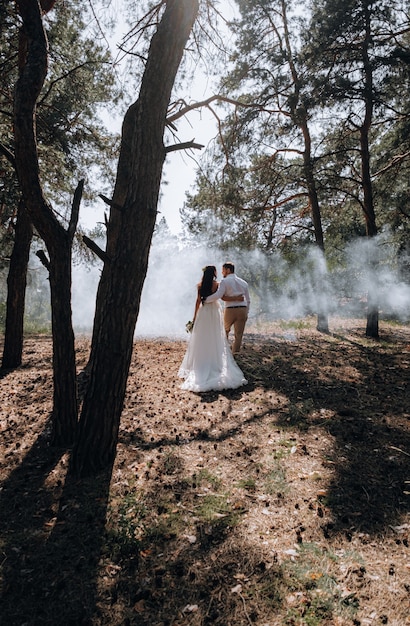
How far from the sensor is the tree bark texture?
12.8 feet

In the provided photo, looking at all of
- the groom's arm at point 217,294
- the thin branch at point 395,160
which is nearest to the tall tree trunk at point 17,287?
the groom's arm at point 217,294

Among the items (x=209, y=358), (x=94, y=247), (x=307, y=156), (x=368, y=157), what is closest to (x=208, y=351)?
(x=209, y=358)

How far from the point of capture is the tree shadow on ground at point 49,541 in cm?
244

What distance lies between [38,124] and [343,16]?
777 cm

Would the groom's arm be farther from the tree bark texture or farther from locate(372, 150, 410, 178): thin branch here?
locate(372, 150, 410, 178): thin branch

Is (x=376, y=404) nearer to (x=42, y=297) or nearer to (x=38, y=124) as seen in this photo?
(x=38, y=124)

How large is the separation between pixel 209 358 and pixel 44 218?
426 cm

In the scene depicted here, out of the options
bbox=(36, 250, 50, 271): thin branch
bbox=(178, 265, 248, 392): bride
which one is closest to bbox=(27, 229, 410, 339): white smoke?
bbox=(178, 265, 248, 392): bride

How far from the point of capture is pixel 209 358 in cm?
731

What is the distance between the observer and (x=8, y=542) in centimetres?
303

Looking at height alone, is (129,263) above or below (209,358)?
above

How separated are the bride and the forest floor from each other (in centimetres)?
69

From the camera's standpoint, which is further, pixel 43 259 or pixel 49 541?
pixel 43 259

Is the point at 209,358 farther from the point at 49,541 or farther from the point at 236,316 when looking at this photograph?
the point at 49,541
